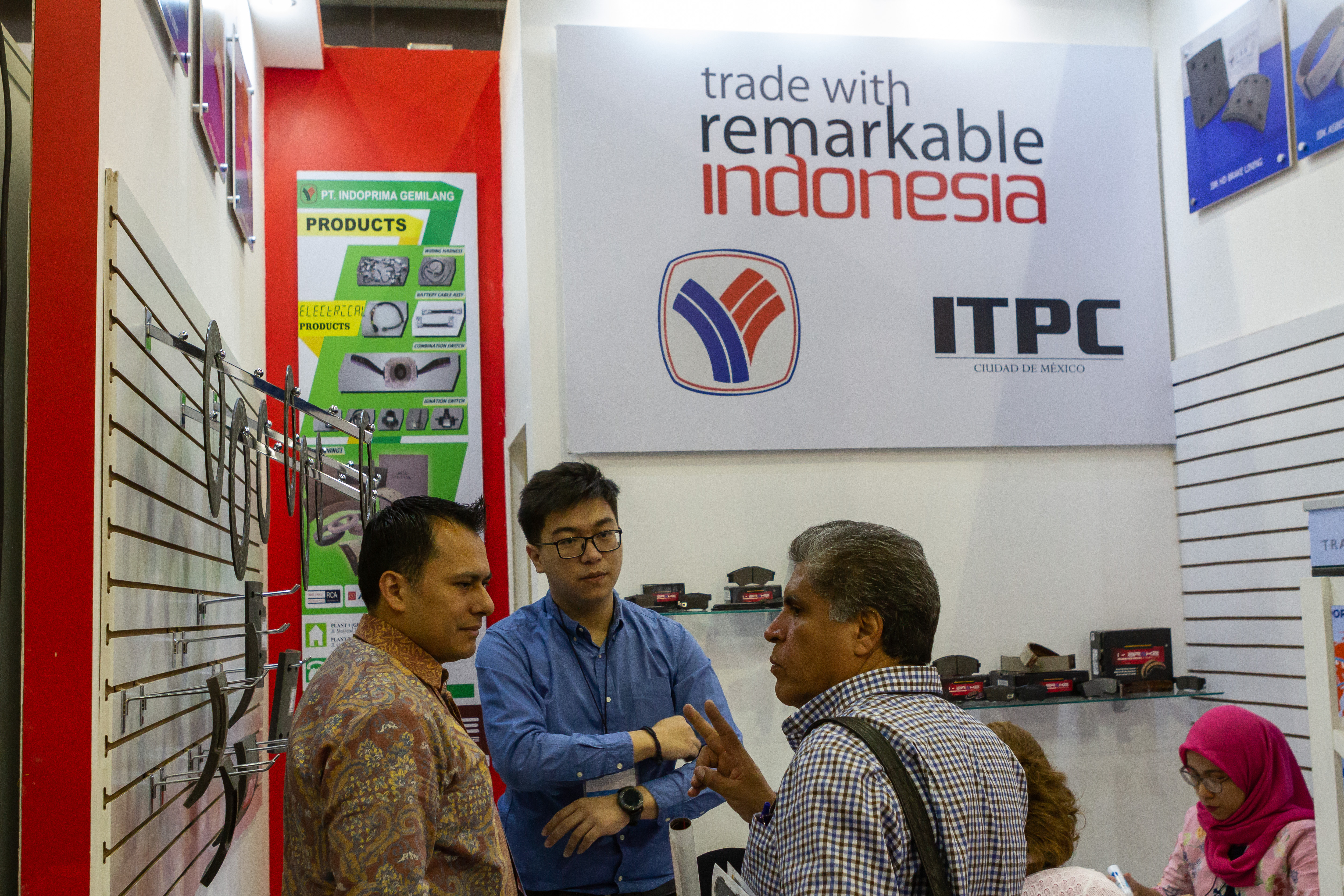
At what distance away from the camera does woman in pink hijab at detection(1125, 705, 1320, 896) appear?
3.31m

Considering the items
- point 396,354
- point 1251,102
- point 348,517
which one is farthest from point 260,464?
point 1251,102

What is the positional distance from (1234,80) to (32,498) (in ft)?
13.5

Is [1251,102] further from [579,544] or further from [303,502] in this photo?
[303,502]

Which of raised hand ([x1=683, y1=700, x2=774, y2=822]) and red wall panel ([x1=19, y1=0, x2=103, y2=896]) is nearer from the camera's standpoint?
red wall panel ([x1=19, y1=0, x2=103, y2=896])

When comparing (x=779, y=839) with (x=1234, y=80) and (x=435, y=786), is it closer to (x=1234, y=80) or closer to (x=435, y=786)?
(x=435, y=786)

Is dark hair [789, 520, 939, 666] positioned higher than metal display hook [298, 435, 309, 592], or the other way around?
metal display hook [298, 435, 309, 592]

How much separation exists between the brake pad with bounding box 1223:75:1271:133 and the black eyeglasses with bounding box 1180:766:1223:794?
2221mm

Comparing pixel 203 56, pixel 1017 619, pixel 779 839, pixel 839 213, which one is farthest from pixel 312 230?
pixel 779 839

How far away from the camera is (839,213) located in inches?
171

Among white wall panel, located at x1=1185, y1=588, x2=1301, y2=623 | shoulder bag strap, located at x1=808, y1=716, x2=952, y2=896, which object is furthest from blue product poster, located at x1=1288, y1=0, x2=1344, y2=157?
shoulder bag strap, located at x1=808, y1=716, x2=952, y2=896

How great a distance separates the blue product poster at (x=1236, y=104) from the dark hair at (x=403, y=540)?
10.8 feet

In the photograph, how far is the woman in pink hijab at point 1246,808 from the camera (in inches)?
130

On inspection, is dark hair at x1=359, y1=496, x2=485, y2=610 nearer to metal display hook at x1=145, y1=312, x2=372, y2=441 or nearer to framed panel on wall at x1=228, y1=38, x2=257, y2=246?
metal display hook at x1=145, y1=312, x2=372, y2=441

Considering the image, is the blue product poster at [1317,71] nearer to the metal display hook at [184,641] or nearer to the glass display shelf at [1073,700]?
the glass display shelf at [1073,700]
